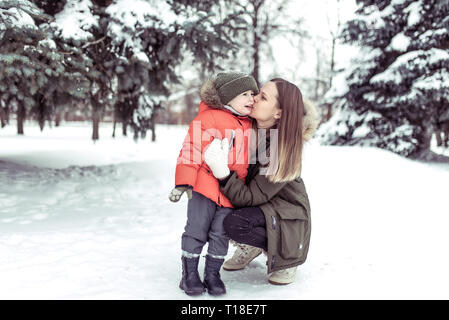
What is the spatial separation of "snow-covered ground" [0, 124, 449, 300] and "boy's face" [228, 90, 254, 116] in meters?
1.21

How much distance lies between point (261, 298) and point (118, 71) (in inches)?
162

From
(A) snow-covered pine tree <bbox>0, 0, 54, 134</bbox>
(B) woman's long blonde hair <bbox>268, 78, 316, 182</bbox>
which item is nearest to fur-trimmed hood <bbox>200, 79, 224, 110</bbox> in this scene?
(B) woman's long blonde hair <bbox>268, 78, 316, 182</bbox>

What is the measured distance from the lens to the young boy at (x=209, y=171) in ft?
7.41

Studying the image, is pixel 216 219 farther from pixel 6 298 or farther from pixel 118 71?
pixel 118 71

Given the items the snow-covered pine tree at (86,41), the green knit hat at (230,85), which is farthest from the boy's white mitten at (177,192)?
the snow-covered pine tree at (86,41)

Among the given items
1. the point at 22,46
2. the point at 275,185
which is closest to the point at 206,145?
the point at 275,185

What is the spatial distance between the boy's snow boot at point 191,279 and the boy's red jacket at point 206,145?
41cm

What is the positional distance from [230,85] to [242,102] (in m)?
0.14

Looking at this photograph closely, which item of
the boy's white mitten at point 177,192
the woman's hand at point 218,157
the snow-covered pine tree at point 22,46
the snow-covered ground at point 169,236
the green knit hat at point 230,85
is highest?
the snow-covered pine tree at point 22,46

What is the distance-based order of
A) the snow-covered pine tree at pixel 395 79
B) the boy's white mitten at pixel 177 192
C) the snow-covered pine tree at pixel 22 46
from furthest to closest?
the snow-covered pine tree at pixel 395 79, the snow-covered pine tree at pixel 22 46, the boy's white mitten at pixel 177 192

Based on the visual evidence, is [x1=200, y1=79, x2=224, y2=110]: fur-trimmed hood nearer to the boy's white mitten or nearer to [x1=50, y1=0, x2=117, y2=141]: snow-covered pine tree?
the boy's white mitten

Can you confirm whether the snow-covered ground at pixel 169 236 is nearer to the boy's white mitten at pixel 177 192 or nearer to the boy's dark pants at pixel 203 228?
the boy's dark pants at pixel 203 228

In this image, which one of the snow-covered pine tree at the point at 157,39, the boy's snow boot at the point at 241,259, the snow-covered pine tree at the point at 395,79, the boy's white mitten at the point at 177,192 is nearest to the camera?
the boy's white mitten at the point at 177,192

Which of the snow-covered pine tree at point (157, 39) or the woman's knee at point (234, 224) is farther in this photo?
the snow-covered pine tree at point (157, 39)
